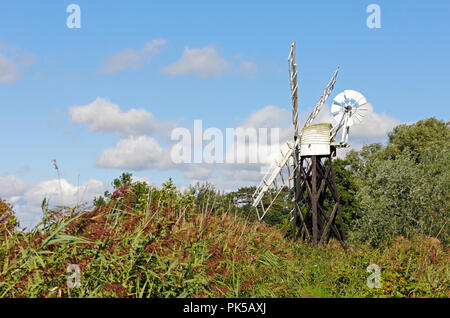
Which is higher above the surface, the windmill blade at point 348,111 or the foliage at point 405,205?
the windmill blade at point 348,111

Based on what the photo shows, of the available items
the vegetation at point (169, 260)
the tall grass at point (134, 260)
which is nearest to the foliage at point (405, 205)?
the vegetation at point (169, 260)

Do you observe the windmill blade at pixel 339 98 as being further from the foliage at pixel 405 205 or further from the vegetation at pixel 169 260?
the vegetation at pixel 169 260

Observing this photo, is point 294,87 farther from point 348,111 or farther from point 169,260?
point 169,260

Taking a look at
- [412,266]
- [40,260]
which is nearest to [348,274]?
[412,266]

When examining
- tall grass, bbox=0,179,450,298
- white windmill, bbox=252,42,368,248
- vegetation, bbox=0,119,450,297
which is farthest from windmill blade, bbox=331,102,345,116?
tall grass, bbox=0,179,450,298

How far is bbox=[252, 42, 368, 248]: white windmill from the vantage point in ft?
73.9

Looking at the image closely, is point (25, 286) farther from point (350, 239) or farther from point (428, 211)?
point (350, 239)

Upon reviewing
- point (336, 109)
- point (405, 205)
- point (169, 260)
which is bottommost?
point (405, 205)

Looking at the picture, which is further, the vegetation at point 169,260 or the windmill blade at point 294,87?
the windmill blade at point 294,87

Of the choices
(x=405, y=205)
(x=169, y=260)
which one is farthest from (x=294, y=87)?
(x=169, y=260)

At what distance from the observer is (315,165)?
74.4ft

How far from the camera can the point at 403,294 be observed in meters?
8.27

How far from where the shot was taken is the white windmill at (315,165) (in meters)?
22.5

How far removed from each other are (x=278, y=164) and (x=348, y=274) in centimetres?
1240
